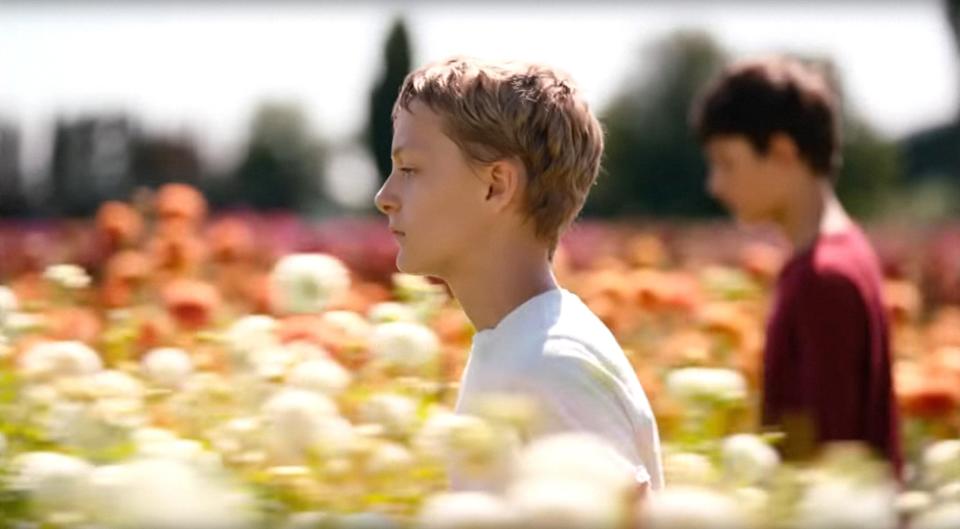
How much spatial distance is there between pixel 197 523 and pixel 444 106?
89cm

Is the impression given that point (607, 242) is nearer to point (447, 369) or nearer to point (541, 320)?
point (447, 369)

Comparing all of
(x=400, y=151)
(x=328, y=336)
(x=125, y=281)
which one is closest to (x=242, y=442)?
(x=400, y=151)

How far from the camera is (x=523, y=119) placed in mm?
1993

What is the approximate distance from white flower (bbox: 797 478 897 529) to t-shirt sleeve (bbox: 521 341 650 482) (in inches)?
12.0

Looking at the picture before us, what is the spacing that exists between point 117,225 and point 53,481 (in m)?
3.47

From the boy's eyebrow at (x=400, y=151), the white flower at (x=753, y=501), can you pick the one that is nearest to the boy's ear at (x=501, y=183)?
the boy's eyebrow at (x=400, y=151)

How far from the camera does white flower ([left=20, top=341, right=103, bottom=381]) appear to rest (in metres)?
2.19

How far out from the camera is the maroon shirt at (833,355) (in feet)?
9.61

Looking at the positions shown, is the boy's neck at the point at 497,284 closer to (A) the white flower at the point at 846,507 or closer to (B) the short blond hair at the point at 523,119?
(B) the short blond hair at the point at 523,119

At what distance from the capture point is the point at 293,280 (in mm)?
2451

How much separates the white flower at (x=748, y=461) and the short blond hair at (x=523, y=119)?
0.37 metres

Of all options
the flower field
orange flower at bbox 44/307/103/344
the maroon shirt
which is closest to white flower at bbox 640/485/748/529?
the flower field

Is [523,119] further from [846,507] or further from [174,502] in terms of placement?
[174,502]

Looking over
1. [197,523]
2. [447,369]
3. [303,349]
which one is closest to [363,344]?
[303,349]
